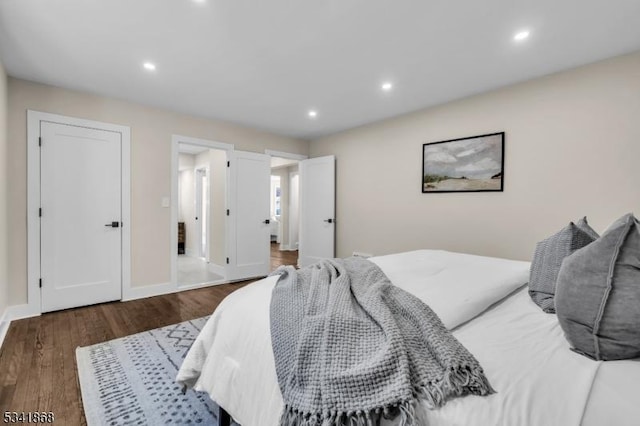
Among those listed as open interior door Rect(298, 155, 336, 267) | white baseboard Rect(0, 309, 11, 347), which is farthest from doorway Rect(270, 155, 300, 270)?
white baseboard Rect(0, 309, 11, 347)

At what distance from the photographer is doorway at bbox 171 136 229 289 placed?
4.08m

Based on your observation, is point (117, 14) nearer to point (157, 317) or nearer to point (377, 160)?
point (157, 317)

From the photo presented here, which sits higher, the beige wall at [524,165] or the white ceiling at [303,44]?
the white ceiling at [303,44]

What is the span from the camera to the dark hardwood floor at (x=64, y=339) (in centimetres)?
167

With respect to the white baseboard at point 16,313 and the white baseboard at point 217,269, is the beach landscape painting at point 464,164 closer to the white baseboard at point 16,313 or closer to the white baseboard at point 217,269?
the white baseboard at point 217,269

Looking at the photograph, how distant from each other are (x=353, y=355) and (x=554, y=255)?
3.93 feet

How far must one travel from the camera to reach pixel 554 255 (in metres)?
1.42

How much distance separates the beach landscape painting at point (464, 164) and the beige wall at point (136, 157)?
9.74 ft

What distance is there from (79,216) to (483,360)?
4014mm

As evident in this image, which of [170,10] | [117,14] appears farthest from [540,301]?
[117,14]

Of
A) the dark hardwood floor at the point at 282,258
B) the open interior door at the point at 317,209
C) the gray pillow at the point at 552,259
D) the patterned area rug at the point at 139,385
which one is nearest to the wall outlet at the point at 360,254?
the open interior door at the point at 317,209

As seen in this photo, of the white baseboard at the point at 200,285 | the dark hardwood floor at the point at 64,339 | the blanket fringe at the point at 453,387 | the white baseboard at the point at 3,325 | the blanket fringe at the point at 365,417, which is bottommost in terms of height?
the dark hardwood floor at the point at 64,339

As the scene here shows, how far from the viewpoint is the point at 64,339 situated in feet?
8.10

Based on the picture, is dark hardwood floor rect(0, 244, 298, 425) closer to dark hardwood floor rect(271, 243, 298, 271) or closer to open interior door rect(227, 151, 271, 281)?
open interior door rect(227, 151, 271, 281)
